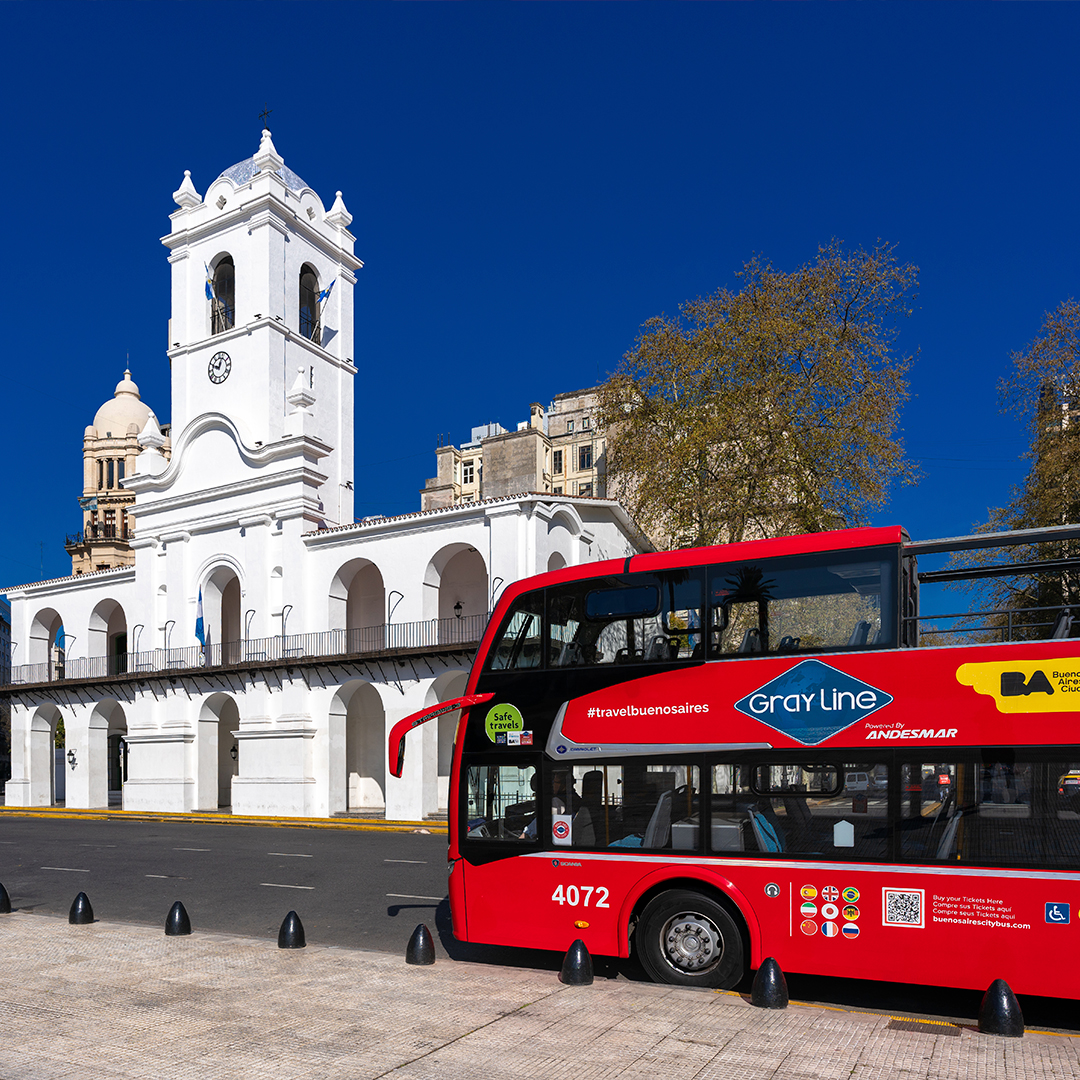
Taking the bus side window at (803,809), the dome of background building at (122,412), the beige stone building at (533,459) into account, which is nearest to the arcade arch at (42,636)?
the beige stone building at (533,459)

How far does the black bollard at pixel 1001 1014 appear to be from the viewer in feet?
20.9

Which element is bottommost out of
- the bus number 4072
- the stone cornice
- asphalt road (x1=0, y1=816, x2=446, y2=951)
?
asphalt road (x1=0, y1=816, x2=446, y2=951)

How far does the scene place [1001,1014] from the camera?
640 centimetres

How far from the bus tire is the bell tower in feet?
82.6

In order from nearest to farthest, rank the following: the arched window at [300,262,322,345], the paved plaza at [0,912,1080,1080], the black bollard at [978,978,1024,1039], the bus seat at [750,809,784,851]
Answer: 1. the paved plaza at [0,912,1080,1080]
2. the black bollard at [978,978,1024,1039]
3. the bus seat at [750,809,784,851]
4. the arched window at [300,262,322,345]

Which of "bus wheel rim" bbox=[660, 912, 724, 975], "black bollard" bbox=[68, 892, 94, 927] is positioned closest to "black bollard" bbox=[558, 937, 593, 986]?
"bus wheel rim" bbox=[660, 912, 724, 975]

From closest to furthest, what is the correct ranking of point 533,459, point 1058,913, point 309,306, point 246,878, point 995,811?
point 1058,913 < point 995,811 < point 246,878 < point 309,306 < point 533,459

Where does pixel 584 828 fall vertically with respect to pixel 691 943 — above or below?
above

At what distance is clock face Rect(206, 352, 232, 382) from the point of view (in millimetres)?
32844

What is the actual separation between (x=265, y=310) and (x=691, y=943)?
28.5 metres

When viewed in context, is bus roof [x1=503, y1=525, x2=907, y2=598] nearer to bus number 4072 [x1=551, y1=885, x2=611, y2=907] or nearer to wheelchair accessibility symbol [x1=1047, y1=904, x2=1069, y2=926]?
bus number 4072 [x1=551, y1=885, x2=611, y2=907]

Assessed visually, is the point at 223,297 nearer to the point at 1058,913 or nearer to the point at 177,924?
the point at 177,924

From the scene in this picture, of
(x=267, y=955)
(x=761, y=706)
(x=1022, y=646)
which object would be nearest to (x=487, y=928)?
(x=267, y=955)

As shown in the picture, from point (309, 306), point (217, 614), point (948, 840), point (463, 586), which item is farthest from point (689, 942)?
point (309, 306)
